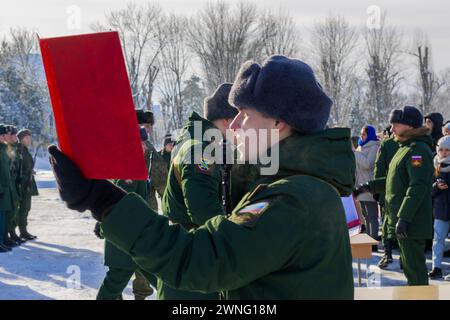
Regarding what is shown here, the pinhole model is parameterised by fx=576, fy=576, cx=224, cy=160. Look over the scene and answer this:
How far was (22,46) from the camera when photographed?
34250mm

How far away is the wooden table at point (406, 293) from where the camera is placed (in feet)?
9.95

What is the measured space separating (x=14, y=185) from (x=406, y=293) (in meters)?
7.42

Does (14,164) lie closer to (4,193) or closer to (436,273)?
(4,193)

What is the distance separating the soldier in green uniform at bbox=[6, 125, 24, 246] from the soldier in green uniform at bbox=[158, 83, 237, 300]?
630 centimetres

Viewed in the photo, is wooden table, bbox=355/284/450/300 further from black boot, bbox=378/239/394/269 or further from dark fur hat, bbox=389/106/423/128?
black boot, bbox=378/239/394/269

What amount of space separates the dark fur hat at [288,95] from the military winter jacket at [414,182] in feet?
12.3

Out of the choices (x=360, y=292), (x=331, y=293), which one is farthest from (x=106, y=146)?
(x=360, y=292)

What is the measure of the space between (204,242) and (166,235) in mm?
91

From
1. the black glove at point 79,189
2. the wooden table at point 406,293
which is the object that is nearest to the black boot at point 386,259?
the wooden table at point 406,293

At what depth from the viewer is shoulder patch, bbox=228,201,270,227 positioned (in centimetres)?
135

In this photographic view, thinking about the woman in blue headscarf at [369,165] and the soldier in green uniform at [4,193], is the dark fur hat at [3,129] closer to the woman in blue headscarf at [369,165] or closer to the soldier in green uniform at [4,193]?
the soldier in green uniform at [4,193]

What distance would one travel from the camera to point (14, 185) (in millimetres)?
9156

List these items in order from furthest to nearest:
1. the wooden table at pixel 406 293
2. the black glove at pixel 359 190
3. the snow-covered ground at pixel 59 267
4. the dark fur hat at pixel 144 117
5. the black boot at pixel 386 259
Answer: the black boot at pixel 386 259, the dark fur hat at pixel 144 117, the snow-covered ground at pixel 59 267, the black glove at pixel 359 190, the wooden table at pixel 406 293

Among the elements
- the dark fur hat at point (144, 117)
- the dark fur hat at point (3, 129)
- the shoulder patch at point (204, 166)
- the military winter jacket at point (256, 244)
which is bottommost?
the dark fur hat at point (3, 129)
